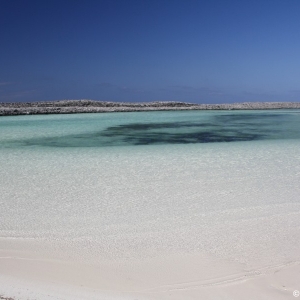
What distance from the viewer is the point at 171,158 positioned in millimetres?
7703

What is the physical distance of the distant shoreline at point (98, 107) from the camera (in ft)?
72.7

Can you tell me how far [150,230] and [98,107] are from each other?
21.4m

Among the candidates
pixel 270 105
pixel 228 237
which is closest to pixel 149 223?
pixel 228 237

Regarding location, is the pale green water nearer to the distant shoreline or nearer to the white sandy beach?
the white sandy beach

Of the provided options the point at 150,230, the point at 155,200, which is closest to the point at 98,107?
Answer: the point at 155,200

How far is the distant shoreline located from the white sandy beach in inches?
617

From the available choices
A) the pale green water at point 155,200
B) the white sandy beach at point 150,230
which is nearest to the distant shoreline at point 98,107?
the pale green water at point 155,200

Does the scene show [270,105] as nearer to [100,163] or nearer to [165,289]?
[100,163]

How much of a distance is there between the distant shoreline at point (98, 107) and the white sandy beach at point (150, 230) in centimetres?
1567

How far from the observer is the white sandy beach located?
2.65 meters

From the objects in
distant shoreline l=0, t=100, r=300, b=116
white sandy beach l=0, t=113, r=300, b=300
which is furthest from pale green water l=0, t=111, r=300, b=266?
distant shoreline l=0, t=100, r=300, b=116

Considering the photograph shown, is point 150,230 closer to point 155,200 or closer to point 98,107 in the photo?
point 155,200

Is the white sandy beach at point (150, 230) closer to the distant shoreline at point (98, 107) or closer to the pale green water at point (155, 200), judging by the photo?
the pale green water at point (155, 200)

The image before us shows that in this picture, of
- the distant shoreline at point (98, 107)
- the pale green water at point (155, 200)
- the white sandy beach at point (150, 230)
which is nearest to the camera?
the white sandy beach at point (150, 230)
